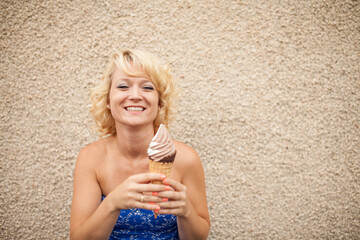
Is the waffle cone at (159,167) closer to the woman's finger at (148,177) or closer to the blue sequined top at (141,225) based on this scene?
the woman's finger at (148,177)

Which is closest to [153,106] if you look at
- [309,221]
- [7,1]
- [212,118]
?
[212,118]

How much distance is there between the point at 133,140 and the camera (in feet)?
6.50

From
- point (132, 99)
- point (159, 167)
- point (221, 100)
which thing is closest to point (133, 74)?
point (132, 99)

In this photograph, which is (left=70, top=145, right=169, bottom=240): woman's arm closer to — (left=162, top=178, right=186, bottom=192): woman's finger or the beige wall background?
(left=162, top=178, right=186, bottom=192): woman's finger

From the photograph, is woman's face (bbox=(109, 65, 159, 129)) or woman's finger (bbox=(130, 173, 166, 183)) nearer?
woman's finger (bbox=(130, 173, 166, 183))

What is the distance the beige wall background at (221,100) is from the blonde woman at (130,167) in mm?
610

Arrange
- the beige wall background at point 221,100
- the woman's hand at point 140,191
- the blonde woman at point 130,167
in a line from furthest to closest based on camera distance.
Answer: the beige wall background at point 221,100 < the blonde woman at point 130,167 < the woman's hand at point 140,191

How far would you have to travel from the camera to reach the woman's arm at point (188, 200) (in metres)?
1.52

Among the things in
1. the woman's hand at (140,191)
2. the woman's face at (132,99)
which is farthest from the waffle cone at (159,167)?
the woman's face at (132,99)

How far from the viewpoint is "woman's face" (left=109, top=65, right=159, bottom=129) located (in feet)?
5.84

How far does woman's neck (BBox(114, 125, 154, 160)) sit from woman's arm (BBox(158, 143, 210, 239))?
33cm

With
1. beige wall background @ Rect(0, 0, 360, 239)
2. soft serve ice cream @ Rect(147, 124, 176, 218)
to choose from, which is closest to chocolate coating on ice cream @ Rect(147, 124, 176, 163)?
soft serve ice cream @ Rect(147, 124, 176, 218)

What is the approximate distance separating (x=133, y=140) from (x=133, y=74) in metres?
0.57

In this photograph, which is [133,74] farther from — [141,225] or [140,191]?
[141,225]
